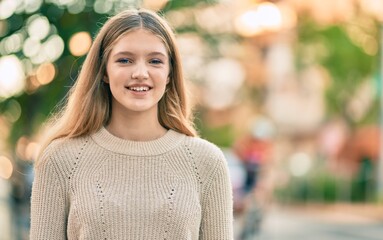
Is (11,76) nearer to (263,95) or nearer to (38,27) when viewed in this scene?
(38,27)

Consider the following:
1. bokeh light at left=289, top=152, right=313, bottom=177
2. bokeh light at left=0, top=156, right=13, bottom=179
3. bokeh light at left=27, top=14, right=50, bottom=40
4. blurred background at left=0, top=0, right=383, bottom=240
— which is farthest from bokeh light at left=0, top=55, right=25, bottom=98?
bokeh light at left=289, top=152, right=313, bottom=177

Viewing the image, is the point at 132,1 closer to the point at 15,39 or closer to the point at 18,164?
the point at 15,39

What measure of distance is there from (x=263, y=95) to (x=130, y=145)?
1291 inches

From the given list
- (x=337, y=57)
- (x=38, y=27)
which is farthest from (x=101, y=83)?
(x=337, y=57)

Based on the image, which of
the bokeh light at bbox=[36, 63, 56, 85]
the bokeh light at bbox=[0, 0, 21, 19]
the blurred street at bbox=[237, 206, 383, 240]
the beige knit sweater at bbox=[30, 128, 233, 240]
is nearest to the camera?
the beige knit sweater at bbox=[30, 128, 233, 240]

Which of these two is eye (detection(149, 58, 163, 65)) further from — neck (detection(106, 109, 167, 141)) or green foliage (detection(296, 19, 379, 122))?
green foliage (detection(296, 19, 379, 122))

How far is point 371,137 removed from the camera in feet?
94.2

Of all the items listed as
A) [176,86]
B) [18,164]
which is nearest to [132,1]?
[18,164]

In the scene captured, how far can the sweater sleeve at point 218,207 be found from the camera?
315 cm

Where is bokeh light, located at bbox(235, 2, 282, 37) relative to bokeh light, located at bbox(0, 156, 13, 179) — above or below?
above

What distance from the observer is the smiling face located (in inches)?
120

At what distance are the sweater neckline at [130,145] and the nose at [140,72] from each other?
245 millimetres

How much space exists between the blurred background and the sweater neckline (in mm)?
1093

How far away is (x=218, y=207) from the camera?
3164 millimetres
